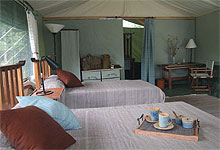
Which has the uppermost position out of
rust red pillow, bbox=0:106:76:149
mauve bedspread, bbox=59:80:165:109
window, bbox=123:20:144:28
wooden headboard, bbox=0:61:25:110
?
window, bbox=123:20:144:28

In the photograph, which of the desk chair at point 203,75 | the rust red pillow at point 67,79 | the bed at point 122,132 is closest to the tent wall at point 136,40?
the desk chair at point 203,75

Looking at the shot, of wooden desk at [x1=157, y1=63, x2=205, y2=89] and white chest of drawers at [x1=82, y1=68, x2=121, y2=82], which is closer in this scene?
white chest of drawers at [x1=82, y1=68, x2=121, y2=82]

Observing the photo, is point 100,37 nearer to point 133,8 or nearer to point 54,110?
point 133,8

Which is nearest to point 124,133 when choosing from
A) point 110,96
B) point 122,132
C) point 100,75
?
point 122,132

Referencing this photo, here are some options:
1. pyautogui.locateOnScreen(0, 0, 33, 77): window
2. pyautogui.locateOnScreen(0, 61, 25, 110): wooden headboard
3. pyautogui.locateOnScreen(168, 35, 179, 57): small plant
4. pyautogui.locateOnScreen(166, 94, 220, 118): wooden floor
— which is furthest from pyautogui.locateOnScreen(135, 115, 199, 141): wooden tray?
pyautogui.locateOnScreen(168, 35, 179, 57): small plant

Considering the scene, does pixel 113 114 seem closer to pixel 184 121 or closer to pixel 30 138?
pixel 184 121

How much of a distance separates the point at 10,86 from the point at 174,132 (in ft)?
4.69

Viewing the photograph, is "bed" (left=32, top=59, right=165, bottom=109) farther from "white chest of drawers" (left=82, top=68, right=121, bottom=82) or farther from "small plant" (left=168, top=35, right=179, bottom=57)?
"small plant" (left=168, top=35, right=179, bottom=57)

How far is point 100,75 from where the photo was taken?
5359mm

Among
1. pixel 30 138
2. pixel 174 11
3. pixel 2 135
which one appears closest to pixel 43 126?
pixel 30 138

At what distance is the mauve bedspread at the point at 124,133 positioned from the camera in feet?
4.48

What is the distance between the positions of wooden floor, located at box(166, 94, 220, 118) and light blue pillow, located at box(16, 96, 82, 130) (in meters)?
3.03

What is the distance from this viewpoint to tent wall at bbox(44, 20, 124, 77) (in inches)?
223

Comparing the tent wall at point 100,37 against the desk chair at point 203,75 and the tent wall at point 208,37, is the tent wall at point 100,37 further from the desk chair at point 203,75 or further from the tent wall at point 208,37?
the tent wall at point 208,37
